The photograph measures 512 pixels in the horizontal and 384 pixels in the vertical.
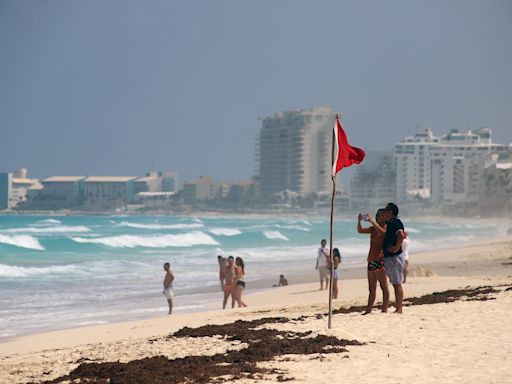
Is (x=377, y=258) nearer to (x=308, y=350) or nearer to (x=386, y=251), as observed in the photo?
(x=386, y=251)

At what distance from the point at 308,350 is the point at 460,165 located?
158935mm

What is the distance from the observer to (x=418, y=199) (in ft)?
A: 563

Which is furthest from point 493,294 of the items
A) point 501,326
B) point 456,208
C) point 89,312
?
point 456,208

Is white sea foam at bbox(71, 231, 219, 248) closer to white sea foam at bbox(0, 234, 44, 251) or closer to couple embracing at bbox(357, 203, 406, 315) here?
white sea foam at bbox(0, 234, 44, 251)

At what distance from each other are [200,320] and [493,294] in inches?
174

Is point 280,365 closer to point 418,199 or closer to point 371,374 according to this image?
point 371,374

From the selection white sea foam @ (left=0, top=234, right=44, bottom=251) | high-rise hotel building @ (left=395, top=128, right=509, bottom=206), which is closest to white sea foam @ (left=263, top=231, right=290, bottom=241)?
white sea foam @ (left=0, top=234, right=44, bottom=251)

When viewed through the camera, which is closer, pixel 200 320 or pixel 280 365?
pixel 280 365

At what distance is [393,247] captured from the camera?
12.0m

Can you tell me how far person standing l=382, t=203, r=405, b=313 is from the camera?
1197 centimetres

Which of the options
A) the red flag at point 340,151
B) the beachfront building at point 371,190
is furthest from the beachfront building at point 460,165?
the red flag at point 340,151

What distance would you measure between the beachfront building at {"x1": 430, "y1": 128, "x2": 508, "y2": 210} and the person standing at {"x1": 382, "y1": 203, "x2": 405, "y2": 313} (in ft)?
445

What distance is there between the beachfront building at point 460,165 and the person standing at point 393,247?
136 m

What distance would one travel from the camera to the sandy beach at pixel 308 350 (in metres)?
8.62
